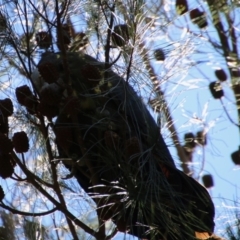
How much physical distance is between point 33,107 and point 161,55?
388 millimetres

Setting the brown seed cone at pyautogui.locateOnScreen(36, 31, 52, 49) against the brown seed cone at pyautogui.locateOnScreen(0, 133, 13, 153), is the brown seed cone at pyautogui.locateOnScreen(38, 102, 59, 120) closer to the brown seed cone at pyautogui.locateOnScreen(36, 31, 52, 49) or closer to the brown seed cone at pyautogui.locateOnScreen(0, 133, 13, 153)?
the brown seed cone at pyautogui.locateOnScreen(0, 133, 13, 153)

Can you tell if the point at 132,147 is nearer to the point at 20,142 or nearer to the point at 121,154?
the point at 121,154

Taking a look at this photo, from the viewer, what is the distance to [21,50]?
7.41 feet

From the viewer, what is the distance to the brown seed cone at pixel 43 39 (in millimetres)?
2328

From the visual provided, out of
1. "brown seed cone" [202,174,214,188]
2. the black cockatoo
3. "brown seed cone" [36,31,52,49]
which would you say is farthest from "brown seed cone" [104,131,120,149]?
"brown seed cone" [202,174,214,188]

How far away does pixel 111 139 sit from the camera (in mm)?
2061

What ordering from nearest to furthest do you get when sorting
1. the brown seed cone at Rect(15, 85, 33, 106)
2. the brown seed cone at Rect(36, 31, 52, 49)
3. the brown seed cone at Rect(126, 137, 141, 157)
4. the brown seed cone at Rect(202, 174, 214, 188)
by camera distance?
the brown seed cone at Rect(126, 137, 141, 157), the brown seed cone at Rect(15, 85, 33, 106), the brown seed cone at Rect(36, 31, 52, 49), the brown seed cone at Rect(202, 174, 214, 188)

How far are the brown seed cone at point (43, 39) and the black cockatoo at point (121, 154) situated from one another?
6 cm

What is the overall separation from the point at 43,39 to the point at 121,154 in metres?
0.48

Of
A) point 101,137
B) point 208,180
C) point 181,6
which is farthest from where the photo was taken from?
point 208,180

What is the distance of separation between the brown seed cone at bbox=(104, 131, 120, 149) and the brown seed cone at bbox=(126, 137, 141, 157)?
0.03 metres

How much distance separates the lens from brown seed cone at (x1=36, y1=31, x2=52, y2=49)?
2.33m

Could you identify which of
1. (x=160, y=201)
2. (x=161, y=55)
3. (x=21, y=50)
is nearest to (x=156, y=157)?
(x=160, y=201)

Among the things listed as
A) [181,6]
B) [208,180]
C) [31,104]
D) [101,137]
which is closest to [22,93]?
[31,104]
